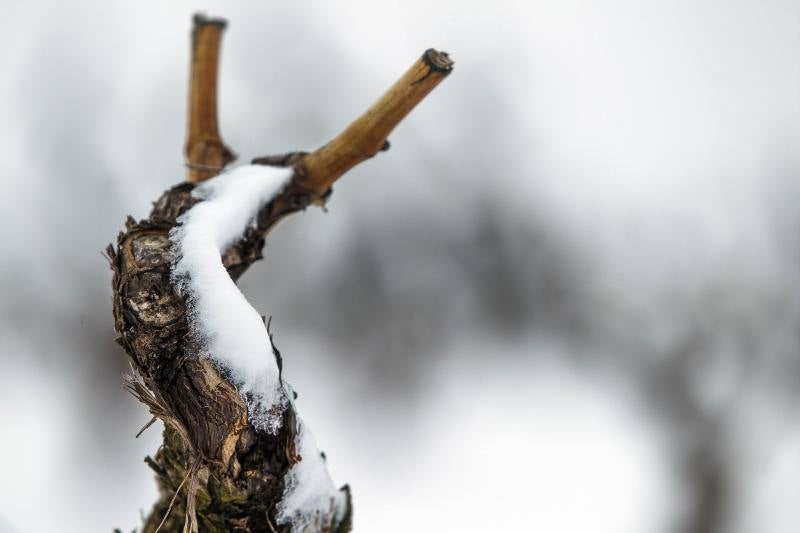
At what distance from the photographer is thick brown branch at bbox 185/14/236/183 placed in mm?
1720

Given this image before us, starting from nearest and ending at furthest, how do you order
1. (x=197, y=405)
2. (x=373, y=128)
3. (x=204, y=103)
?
1. (x=197, y=405)
2. (x=373, y=128)
3. (x=204, y=103)

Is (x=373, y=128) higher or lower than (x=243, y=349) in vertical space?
higher

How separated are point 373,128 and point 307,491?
0.85 meters

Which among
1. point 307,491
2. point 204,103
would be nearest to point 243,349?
point 307,491

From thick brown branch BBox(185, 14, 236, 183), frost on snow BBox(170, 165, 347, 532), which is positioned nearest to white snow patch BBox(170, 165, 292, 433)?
frost on snow BBox(170, 165, 347, 532)

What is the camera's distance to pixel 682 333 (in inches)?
192

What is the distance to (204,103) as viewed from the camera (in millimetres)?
1734

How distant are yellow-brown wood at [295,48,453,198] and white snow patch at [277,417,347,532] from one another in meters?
0.69

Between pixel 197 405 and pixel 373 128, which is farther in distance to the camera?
pixel 373 128

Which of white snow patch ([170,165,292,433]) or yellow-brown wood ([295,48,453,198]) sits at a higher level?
yellow-brown wood ([295,48,453,198])

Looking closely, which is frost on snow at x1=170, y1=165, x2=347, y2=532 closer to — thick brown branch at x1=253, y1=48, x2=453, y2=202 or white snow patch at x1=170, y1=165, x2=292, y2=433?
white snow patch at x1=170, y1=165, x2=292, y2=433

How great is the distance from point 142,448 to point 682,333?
443 centimetres

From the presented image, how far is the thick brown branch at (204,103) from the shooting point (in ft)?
5.64

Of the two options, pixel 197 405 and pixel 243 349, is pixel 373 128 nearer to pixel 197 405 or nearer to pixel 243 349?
pixel 243 349
